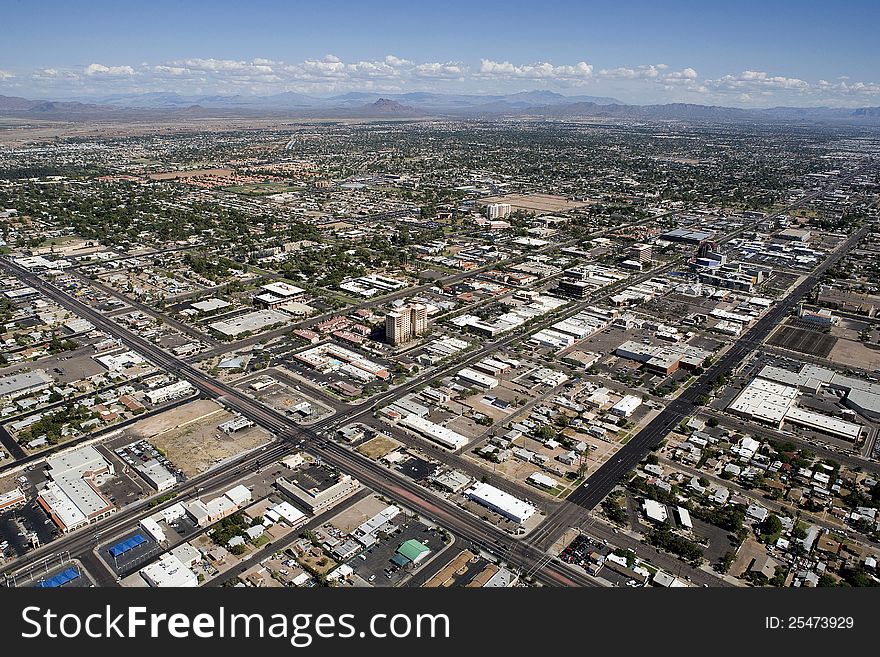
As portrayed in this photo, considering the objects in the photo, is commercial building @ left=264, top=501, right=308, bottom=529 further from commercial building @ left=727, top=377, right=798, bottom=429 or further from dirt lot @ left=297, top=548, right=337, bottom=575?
commercial building @ left=727, top=377, right=798, bottom=429

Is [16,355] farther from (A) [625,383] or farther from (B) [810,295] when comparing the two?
Result: (B) [810,295]

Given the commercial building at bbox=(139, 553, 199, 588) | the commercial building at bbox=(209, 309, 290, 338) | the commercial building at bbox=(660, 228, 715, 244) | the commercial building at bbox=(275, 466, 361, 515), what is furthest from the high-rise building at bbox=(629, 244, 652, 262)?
the commercial building at bbox=(139, 553, 199, 588)

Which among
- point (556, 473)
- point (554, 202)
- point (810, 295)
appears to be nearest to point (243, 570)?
point (556, 473)

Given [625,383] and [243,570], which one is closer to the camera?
[243,570]

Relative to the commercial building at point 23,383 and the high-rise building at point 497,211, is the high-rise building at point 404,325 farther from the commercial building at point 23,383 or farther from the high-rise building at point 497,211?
the high-rise building at point 497,211

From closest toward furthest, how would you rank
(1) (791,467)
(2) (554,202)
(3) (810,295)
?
(1) (791,467) < (3) (810,295) < (2) (554,202)

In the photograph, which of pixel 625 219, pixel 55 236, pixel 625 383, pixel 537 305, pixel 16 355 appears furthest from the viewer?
pixel 625 219
